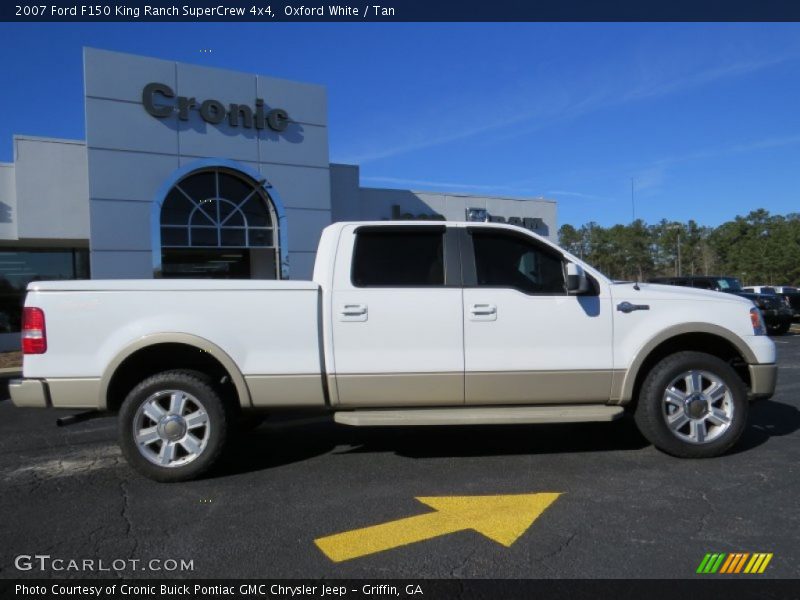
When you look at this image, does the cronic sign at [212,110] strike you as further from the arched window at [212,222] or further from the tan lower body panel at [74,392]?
the tan lower body panel at [74,392]

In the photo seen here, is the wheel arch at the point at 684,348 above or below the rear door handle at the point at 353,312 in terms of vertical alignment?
below

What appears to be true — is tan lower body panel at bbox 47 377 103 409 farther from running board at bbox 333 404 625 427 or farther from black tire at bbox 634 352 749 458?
black tire at bbox 634 352 749 458

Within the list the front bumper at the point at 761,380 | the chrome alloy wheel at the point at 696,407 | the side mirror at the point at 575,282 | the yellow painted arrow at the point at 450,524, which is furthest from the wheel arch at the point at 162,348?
the front bumper at the point at 761,380

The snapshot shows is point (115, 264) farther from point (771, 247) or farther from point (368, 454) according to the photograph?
point (771, 247)

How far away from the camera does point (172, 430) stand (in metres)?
4.54

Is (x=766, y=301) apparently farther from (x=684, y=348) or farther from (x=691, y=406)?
(x=691, y=406)

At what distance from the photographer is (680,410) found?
15.8 feet

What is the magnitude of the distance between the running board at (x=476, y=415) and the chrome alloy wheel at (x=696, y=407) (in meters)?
0.44

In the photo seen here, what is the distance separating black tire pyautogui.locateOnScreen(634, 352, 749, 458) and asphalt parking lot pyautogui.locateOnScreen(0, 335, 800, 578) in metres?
0.16

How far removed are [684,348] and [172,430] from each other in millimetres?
4267

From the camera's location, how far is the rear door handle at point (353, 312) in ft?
15.3

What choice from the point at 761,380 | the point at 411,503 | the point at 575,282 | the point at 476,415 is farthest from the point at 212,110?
the point at 761,380

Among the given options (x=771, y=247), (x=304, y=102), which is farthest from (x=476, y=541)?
(x=771, y=247)

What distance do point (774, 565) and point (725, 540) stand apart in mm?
323
